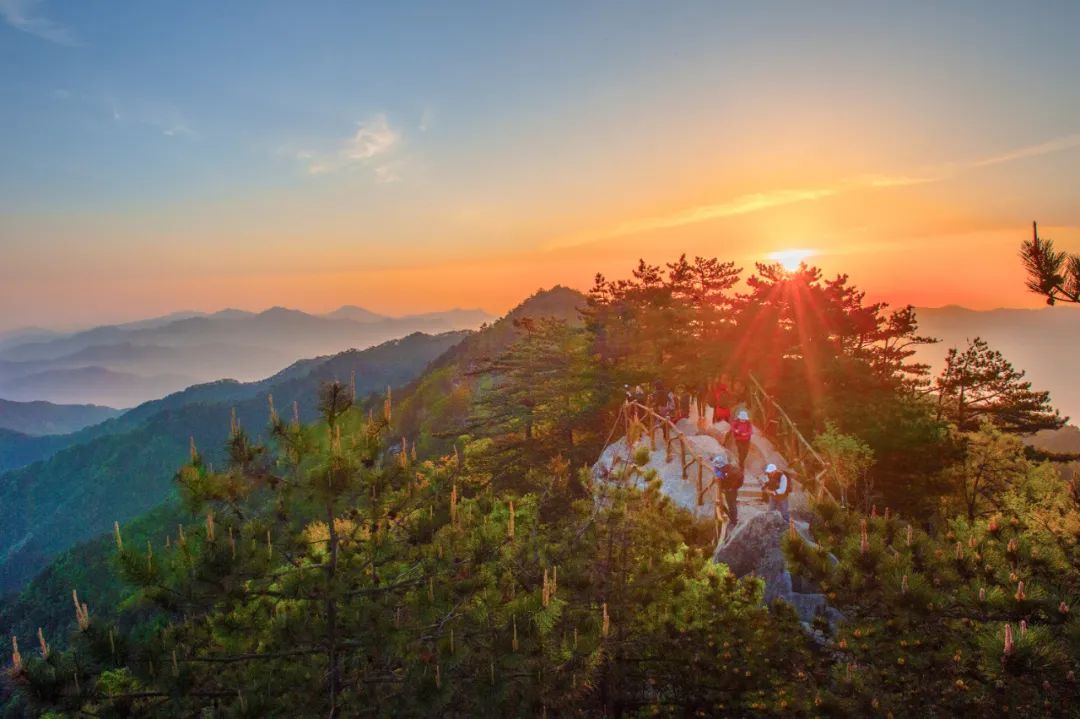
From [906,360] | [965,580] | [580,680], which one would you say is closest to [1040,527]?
[965,580]

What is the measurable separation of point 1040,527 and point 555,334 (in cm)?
2027

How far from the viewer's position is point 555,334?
2575cm

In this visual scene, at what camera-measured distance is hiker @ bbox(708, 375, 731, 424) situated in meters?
19.4

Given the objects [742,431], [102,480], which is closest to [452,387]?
[742,431]

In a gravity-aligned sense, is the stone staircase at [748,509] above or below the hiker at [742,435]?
below

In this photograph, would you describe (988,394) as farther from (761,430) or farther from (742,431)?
(742,431)

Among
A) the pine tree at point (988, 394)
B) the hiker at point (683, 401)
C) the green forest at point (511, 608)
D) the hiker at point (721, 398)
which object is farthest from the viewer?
the pine tree at point (988, 394)

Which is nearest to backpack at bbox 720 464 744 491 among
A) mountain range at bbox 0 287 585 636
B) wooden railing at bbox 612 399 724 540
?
wooden railing at bbox 612 399 724 540

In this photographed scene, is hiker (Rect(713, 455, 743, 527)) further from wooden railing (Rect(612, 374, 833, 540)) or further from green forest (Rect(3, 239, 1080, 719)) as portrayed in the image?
green forest (Rect(3, 239, 1080, 719))

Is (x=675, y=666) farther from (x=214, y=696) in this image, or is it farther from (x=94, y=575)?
(x=94, y=575)

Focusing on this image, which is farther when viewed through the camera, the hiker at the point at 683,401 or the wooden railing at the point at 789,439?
the hiker at the point at 683,401

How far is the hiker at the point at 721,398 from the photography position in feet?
63.8

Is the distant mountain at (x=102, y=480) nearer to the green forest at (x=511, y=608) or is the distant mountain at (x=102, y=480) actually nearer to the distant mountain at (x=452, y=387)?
the distant mountain at (x=452, y=387)

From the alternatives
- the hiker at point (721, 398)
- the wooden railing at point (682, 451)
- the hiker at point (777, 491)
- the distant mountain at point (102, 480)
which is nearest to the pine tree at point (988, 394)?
the hiker at point (721, 398)
